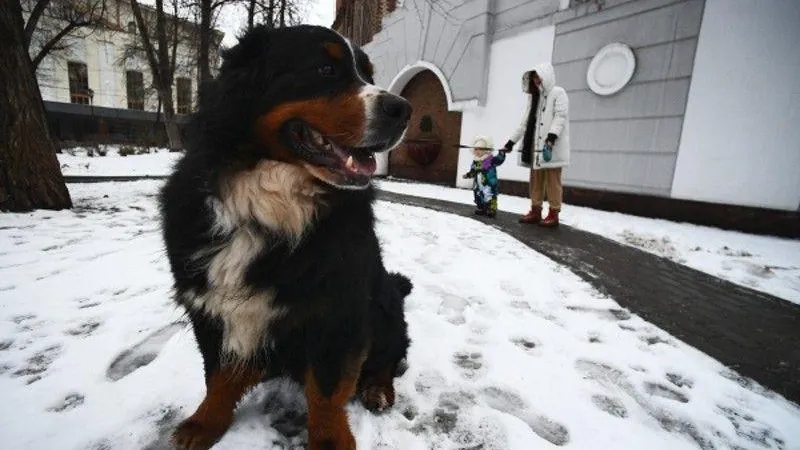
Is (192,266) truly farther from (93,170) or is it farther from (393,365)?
(93,170)

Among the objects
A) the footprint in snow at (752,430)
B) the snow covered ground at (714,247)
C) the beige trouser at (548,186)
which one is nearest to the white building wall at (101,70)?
the beige trouser at (548,186)

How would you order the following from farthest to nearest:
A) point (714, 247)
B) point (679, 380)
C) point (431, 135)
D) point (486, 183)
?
point (431, 135), point (486, 183), point (714, 247), point (679, 380)

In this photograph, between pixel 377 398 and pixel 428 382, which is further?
pixel 428 382

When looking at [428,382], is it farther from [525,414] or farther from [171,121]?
[171,121]

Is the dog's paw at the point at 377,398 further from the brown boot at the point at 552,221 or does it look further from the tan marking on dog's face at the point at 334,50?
the brown boot at the point at 552,221

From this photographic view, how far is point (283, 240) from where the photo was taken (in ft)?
4.52

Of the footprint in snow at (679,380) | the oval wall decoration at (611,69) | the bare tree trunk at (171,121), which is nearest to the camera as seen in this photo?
the footprint in snow at (679,380)

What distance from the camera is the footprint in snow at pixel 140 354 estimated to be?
175 cm

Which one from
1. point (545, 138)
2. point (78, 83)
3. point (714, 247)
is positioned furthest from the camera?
point (78, 83)

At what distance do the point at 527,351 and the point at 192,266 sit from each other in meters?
1.74

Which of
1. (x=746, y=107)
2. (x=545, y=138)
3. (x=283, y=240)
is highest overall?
(x=746, y=107)

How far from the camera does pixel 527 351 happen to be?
2.12 meters

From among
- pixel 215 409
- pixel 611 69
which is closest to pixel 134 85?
pixel 611 69

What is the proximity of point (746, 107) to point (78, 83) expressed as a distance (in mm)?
39617
